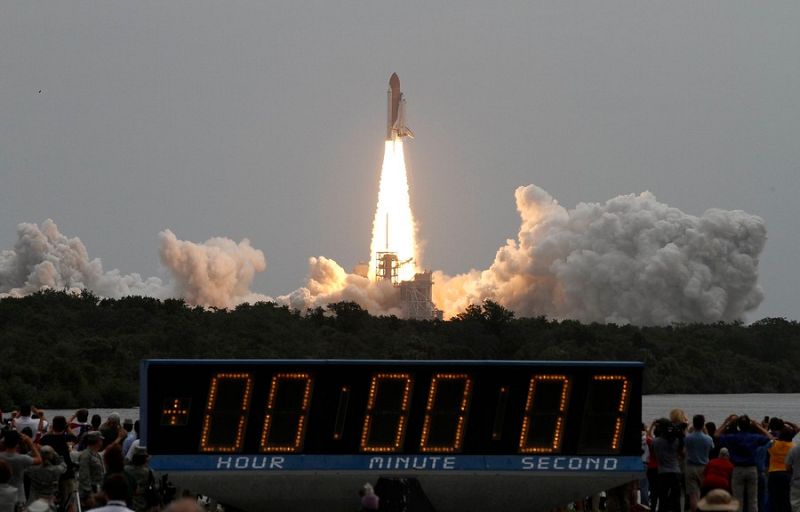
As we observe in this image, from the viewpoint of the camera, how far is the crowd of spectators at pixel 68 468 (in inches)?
707

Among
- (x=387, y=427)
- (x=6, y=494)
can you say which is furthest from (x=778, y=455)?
(x=6, y=494)

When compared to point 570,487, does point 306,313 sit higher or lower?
lower

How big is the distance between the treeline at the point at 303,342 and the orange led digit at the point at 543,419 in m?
62.9

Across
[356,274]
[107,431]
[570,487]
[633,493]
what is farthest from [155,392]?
[356,274]

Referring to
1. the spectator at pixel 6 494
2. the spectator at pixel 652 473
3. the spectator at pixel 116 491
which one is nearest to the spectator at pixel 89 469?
the spectator at pixel 6 494

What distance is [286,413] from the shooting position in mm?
23578

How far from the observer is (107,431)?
24344 mm

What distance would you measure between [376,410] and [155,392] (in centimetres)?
281

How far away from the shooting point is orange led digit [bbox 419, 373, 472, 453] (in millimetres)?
23656

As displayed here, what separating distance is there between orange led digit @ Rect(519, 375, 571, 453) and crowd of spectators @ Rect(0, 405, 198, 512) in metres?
4.76

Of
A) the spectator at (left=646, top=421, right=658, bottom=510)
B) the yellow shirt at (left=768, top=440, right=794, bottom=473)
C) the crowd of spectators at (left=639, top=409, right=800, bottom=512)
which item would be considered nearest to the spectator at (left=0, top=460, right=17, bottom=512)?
the crowd of spectators at (left=639, top=409, right=800, bottom=512)

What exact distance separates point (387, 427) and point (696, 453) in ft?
14.8

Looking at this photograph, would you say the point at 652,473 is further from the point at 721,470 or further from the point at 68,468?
the point at 68,468

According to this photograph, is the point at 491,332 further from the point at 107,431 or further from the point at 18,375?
the point at 107,431
